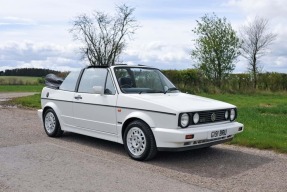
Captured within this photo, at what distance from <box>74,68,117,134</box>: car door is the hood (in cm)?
54

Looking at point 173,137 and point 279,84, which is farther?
point 279,84

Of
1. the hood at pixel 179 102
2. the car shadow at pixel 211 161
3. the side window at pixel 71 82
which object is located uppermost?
the side window at pixel 71 82

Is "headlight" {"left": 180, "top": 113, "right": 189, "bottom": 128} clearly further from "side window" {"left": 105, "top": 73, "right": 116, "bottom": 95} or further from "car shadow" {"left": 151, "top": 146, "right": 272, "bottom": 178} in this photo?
"side window" {"left": 105, "top": 73, "right": 116, "bottom": 95}

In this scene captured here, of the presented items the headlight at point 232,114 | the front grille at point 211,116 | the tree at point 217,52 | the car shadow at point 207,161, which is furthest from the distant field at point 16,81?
the front grille at point 211,116

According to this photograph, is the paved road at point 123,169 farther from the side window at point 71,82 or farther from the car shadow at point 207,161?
the side window at point 71,82

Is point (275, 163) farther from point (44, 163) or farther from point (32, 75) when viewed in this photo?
point (32, 75)

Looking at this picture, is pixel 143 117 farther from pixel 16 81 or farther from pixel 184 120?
pixel 16 81

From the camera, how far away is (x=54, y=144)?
327 inches

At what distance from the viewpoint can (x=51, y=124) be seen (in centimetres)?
919

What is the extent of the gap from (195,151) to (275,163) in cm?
158

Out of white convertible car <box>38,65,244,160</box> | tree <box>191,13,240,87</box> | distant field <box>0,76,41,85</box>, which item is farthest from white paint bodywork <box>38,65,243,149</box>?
distant field <box>0,76,41,85</box>

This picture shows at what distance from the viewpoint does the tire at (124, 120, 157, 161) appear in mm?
6652

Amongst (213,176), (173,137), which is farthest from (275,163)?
(173,137)

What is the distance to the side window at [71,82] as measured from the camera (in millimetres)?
8625
